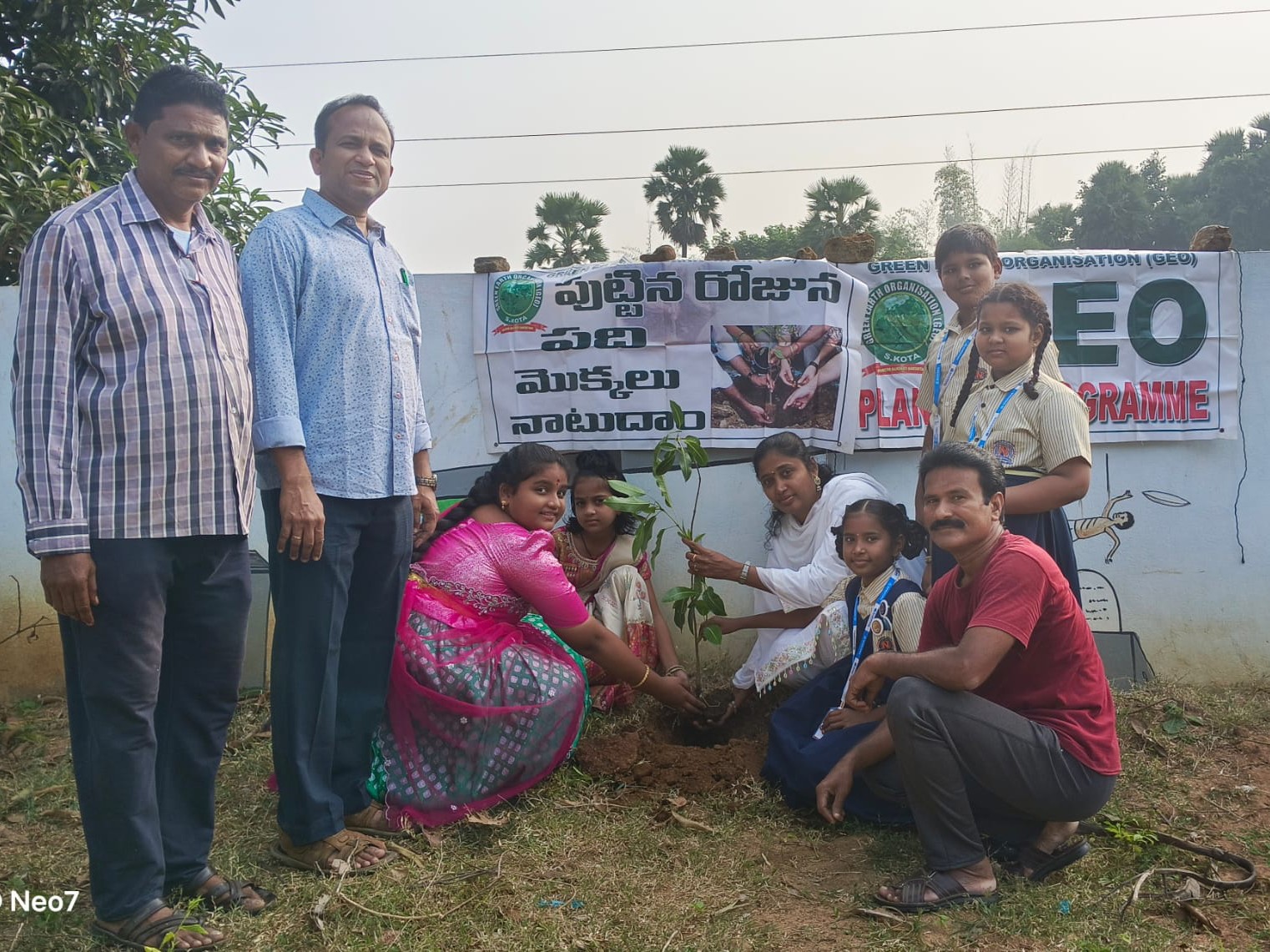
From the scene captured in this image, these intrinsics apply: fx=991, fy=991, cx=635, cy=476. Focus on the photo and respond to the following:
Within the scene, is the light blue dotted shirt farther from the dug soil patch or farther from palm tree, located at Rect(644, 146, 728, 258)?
palm tree, located at Rect(644, 146, 728, 258)

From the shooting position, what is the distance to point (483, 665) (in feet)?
10.1

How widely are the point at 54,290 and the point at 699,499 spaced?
291 centimetres

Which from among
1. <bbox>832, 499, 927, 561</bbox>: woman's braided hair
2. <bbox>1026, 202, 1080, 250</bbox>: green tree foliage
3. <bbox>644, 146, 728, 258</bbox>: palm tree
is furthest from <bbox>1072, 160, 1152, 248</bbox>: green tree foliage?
<bbox>832, 499, 927, 561</bbox>: woman's braided hair

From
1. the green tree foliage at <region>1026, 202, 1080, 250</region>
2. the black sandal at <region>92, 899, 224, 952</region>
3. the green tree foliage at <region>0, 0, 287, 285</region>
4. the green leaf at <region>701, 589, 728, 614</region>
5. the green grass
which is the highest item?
the green tree foliage at <region>1026, 202, 1080, 250</region>

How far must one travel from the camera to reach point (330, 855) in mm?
2654

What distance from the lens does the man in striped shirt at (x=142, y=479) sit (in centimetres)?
211

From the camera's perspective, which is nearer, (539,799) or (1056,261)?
(539,799)

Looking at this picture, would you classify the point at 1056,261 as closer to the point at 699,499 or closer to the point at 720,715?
the point at 699,499

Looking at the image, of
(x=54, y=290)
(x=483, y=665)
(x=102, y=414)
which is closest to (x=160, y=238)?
(x=54, y=290)

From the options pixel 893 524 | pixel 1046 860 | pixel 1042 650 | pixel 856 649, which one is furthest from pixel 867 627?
pixel 1046 860

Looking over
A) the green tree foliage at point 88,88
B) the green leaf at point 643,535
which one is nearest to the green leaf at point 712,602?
the green leaf at point 643,535

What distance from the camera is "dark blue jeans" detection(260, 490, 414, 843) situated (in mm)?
2574

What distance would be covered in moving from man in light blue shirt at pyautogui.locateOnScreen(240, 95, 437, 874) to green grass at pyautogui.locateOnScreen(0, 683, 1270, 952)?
0.27m

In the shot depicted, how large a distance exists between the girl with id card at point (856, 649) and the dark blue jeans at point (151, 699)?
5.52 feet
